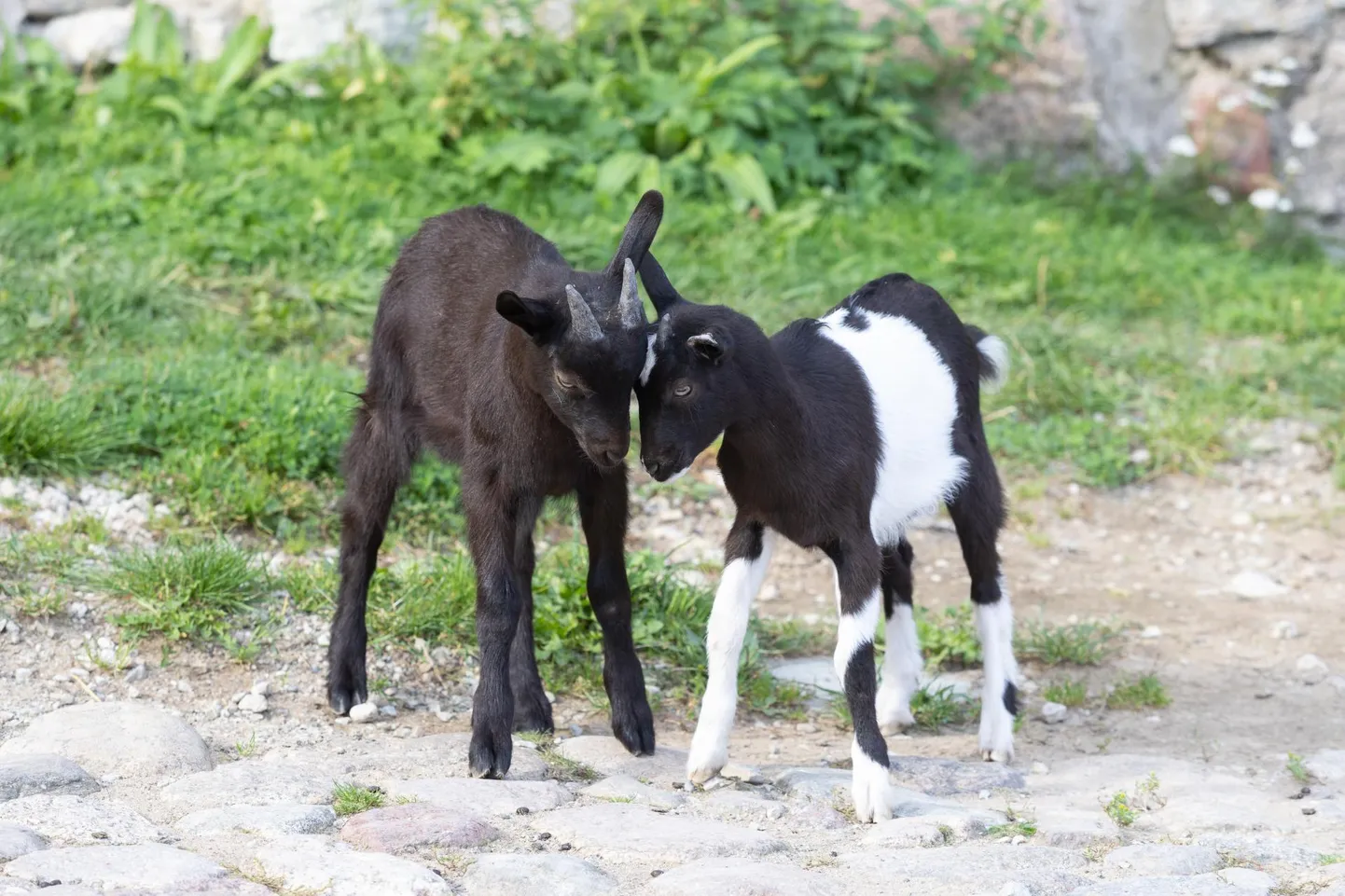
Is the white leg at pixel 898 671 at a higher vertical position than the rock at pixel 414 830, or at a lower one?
lower

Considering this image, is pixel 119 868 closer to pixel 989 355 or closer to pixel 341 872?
pixel 341 872

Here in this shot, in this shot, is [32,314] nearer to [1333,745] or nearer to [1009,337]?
[1009,337]

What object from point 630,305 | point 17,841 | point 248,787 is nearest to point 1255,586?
point 630,305

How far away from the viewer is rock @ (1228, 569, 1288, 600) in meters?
7.00

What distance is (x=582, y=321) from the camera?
4.12 m

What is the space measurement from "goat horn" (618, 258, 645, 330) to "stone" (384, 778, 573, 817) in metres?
1.28

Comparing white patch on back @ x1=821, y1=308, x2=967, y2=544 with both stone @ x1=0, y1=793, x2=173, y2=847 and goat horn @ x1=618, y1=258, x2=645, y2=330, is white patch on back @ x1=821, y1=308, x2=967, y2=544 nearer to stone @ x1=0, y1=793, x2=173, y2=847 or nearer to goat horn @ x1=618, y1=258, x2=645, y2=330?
goat horn @ x1=618, y1=258, x2=645, y2=330

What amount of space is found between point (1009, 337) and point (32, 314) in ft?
15.7

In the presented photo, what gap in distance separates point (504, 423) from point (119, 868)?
1666mm

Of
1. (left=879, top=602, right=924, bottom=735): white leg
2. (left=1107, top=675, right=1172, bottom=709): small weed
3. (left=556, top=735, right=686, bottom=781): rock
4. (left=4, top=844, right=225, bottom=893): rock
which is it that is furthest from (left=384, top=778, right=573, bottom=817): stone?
(left=1107, top=675, right=1172, bottom=709): small weed

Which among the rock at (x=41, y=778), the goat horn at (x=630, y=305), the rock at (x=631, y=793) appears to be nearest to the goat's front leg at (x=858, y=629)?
the rock at (x=631, y=793)

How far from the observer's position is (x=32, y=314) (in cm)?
729

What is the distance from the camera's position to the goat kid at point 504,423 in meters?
4.21

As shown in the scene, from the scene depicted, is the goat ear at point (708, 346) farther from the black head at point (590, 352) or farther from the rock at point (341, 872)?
the rock at point (341, 872)
